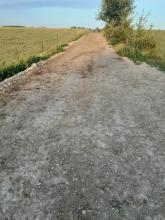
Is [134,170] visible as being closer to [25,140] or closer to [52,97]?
[25,140]

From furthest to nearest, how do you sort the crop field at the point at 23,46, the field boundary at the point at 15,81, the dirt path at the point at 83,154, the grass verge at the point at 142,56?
the grass verge at the point at 142,56
the crop field at the point at 23,46
the field boundary at the point at 15,81
the dirt path at the point at 83,154

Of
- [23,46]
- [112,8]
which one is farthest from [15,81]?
[112,8]

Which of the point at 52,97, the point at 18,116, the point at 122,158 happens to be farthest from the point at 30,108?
the point at 122,158

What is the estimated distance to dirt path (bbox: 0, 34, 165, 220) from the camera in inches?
241

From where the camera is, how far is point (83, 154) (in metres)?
8.20

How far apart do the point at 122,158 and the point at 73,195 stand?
199cm

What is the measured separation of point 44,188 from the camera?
6672mm

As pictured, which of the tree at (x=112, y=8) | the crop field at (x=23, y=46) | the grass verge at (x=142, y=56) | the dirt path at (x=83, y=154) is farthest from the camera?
the tree at (x=112, y=8)

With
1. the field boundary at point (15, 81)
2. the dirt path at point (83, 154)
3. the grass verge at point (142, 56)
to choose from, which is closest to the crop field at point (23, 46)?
the field boundary at point (15, 81)

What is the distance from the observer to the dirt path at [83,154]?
6.13 metres

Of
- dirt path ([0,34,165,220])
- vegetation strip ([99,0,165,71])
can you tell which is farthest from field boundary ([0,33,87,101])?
vegetation strip ([99,0,165,71])

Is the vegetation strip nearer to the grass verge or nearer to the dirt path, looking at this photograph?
the grass verge

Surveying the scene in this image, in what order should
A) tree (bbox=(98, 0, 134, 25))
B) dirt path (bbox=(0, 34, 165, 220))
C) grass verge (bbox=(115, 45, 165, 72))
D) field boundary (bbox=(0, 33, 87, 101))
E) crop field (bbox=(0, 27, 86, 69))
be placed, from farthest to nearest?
tree (bbox=(98, 0, 134, 25)) < grass verge (bbox=(115, 45, 165, 72)) < crop field (bbox=(0, 27, 86, 69)) < field boundary (bbox=(0, 33, 87, 101)) < dirt path (bbox=(0, 34, 165, 220))

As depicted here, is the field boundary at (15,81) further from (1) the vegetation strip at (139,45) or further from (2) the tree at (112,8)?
(2) the tree at (112,8)
